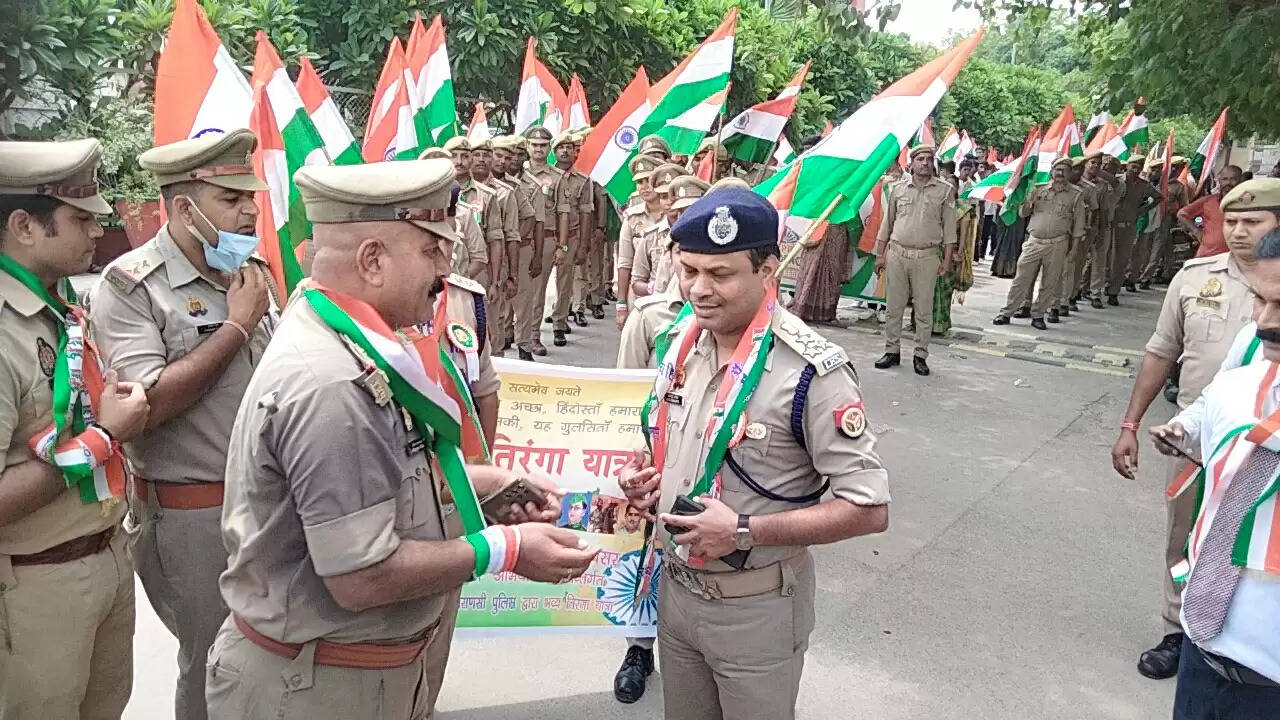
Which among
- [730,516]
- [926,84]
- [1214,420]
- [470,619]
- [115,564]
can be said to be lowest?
[470,619]

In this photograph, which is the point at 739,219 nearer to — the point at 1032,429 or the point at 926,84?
the point at 926,84

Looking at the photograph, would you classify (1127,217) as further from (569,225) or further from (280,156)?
(280,156)

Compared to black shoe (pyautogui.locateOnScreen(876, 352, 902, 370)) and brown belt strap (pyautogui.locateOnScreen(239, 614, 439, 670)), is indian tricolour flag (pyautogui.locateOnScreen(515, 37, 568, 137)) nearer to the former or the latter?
black shoe (pyautogui.locateOnScreen(876, 352, 902, 370))

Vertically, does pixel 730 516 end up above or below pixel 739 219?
below

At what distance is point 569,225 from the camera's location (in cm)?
1105

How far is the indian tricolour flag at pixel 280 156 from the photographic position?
4320 millimetres

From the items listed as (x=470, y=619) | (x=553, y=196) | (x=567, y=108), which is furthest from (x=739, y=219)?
(x=567, y=108)

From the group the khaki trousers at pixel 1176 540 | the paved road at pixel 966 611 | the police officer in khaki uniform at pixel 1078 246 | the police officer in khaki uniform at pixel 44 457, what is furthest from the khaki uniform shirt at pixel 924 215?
the police officer in khaki uniform at pixel 44 457

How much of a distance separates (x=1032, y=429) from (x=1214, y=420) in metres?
5.78

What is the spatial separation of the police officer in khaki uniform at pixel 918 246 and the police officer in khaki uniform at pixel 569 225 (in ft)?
11.7

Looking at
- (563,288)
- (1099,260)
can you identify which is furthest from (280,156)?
(1099,260)

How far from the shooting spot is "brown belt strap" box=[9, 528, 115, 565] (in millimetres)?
2527

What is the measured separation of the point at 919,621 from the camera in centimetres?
463

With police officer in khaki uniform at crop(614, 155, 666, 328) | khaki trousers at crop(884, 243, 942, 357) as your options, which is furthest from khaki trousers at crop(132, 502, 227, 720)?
khaki trousers at crop(884, 243, 942, 357)
